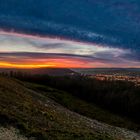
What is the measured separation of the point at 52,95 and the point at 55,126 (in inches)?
1227

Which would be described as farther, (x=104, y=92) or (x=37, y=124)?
(x=104, y=92)

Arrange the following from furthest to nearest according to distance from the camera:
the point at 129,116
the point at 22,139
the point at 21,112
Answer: the point at 129,116
the point at 21,112
the point at 22,139

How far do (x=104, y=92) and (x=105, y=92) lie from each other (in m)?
0.17

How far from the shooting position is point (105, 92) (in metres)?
73.2

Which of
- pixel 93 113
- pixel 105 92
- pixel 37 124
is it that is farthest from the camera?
pixel 105 92

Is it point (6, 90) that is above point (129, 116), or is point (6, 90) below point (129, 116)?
above

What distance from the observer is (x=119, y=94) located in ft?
232

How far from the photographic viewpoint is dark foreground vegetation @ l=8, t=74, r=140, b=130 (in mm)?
65750

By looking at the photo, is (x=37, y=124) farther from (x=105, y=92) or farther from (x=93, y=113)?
(x=105, y=92)

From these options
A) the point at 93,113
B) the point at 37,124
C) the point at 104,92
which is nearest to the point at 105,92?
the point at 104,92

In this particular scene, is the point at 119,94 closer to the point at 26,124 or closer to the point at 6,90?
the point at 6,90

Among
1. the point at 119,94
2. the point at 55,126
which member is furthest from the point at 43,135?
the point at 119,94

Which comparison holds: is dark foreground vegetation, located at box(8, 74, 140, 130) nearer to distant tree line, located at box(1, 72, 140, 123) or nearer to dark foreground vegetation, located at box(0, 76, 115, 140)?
distant tree line, located at box(1, 72, 140, 123)

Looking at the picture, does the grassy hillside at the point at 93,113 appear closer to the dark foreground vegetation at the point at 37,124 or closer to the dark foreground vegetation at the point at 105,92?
the dark foreground vegetation at the point at 105,92
